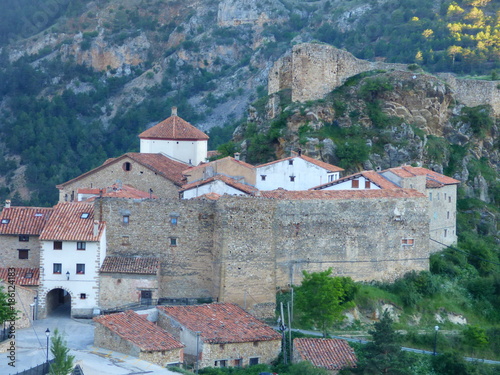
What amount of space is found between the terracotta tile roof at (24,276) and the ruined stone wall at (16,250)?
16.1 inches

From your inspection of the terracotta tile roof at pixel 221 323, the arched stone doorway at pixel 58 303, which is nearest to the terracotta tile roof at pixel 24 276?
the arched stone doorway at pixel 58 303

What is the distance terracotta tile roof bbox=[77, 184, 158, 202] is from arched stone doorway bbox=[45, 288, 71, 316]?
18.1ft

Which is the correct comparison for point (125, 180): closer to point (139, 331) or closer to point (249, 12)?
point (139, 331)

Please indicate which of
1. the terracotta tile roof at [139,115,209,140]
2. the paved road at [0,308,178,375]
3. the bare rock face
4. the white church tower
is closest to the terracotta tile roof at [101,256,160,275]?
the paved road at [0,308,178,375]

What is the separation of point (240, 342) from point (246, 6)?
111139 millimetres

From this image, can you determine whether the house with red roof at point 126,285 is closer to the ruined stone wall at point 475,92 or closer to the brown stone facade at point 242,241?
the brown stone facade at point 242,241

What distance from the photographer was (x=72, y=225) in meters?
50.2

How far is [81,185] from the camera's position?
67438 millimetres

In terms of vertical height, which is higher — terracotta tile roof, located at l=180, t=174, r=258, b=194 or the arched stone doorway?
terracotta tile roof, located at l=180, t=174, r=258, b=194

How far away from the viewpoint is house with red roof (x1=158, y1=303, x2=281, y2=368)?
45.8 m

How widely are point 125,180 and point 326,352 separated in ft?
77.2

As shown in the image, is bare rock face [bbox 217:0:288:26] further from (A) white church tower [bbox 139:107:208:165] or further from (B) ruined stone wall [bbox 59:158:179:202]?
(B) ruined stone wall [bbox 59:158:179:202]

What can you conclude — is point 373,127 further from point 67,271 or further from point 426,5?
point 426,5

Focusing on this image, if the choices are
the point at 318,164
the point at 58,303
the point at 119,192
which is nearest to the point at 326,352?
the point at 58,303
